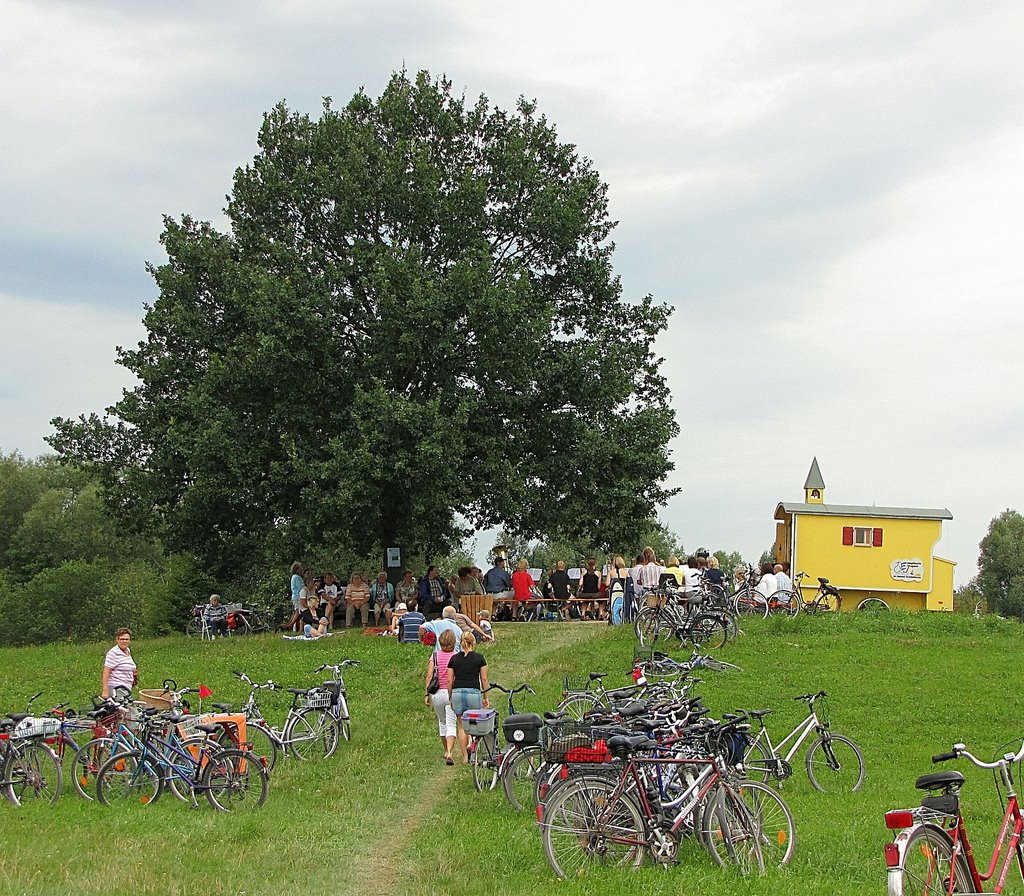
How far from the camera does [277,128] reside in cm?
3177

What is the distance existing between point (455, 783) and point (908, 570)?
27735 mm

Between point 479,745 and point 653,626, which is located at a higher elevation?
point 653,626

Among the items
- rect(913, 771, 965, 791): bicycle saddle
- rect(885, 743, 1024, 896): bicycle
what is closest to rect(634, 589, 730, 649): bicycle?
rect(885, 743, 1024, 896): bicycle

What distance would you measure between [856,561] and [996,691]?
1901cm

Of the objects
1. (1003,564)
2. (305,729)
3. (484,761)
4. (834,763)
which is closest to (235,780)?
(484,761)

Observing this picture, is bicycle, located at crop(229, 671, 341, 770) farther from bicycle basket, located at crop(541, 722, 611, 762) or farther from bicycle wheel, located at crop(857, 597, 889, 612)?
bicycle wheel, located at crop(857, 597, 889, 612)

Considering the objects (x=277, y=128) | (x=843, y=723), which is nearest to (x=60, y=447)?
(x=277, y=128)

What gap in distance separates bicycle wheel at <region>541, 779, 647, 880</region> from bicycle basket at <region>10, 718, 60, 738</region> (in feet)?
22.1

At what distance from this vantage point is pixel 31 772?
45.1ft

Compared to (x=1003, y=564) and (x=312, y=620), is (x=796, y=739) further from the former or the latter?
(x=1003, y=564)

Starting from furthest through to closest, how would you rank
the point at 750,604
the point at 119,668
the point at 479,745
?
1. the point at 750,604
2. the point at 119,668
3. the point at 479,745

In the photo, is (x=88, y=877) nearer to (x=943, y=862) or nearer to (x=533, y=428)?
(x=943, y=862)

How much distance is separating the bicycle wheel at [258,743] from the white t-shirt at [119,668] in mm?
2166

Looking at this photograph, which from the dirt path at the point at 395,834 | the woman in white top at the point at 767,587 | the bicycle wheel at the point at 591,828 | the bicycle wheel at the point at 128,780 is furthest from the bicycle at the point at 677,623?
the bicycle wheel at the point at 591,828
